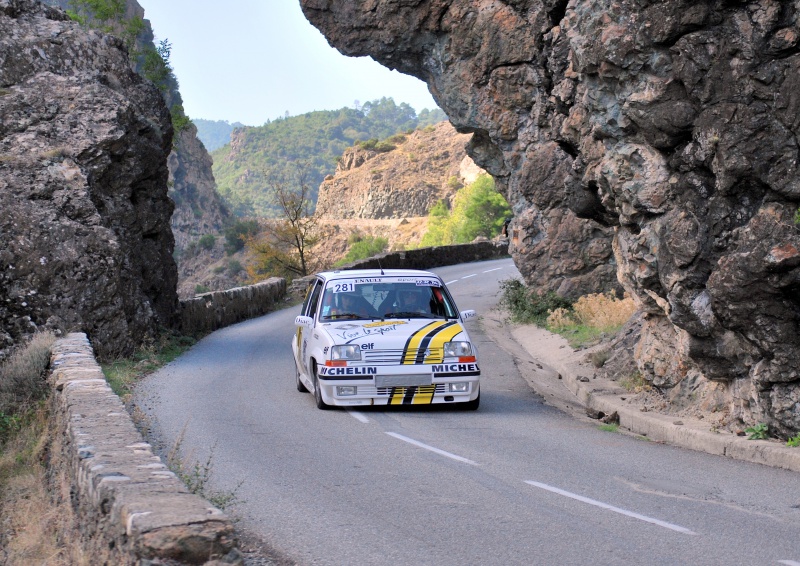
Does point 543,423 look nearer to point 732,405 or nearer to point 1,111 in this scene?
point 732,405

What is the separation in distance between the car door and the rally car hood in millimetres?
747

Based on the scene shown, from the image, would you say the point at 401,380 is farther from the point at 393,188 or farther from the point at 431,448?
the point at 393,188

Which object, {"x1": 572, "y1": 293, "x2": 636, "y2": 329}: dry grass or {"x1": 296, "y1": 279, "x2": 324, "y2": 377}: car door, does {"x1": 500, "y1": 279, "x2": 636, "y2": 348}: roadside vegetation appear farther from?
{"x1": 296, "y1": 279, "x2": 324, "y2": 377}: car door

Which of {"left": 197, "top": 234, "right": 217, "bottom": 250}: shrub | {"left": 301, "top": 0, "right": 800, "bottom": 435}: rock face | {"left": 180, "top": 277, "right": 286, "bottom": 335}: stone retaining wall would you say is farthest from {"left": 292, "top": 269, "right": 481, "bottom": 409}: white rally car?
{"left": 197, "top": 234, "right": 217, "bottom": 250}: shrub

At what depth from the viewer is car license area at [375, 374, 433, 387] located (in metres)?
12.6

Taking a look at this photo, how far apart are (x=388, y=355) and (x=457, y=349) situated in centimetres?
90

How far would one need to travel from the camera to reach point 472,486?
345 inches

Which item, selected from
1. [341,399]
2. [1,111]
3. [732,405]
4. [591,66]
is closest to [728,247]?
[732,405]

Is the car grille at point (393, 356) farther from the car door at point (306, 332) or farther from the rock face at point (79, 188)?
the rock face at point (79, 188)

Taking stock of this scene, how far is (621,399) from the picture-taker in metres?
13.8

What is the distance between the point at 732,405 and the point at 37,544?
7509 millimetres

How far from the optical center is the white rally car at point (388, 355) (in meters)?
12.6

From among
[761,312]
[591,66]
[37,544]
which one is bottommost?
[37,544]

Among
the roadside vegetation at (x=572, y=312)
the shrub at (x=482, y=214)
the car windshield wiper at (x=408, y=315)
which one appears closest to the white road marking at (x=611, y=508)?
the car windshield wiper at (x=408, y=315)
